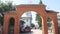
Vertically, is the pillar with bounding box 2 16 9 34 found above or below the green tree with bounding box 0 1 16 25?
below

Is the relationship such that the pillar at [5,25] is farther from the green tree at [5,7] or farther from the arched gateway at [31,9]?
the green tree at [5,7]

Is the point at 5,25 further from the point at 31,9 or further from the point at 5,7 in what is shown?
the point at 5,7

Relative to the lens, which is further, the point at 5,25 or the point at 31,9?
the point at 5,25

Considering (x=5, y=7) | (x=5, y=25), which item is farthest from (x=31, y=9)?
(x=5, y=7)

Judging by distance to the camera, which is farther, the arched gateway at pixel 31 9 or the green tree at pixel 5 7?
the green tree at pixel 5 7

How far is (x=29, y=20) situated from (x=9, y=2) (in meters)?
27.6

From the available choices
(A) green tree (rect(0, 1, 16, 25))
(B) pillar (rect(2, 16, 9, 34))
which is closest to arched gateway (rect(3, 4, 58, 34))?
(B) pillar (rect(2, 16, 9, 34))

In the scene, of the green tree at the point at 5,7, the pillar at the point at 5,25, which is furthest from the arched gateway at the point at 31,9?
the green tree at the point at 5,7

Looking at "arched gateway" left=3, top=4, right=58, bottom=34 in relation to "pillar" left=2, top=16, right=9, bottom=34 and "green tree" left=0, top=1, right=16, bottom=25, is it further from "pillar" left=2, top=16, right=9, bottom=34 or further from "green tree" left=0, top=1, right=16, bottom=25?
"green tree" left=0, top=1, right=16, bottom=25

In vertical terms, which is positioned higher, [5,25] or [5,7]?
[5,7]

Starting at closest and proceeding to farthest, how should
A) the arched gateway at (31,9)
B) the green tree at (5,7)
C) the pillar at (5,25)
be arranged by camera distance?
the pillar at (5,25) → the arched gateway at (31,9) → the green tree at (5,7)

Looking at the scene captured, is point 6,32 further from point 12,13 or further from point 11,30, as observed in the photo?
point 12,13

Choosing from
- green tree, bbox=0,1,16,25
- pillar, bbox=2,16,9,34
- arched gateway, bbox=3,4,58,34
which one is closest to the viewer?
pillar, bbox=2,16,9,34

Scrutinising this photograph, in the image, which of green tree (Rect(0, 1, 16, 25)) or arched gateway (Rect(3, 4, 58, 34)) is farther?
green tree (Rect(0, 1, 16, 25))
